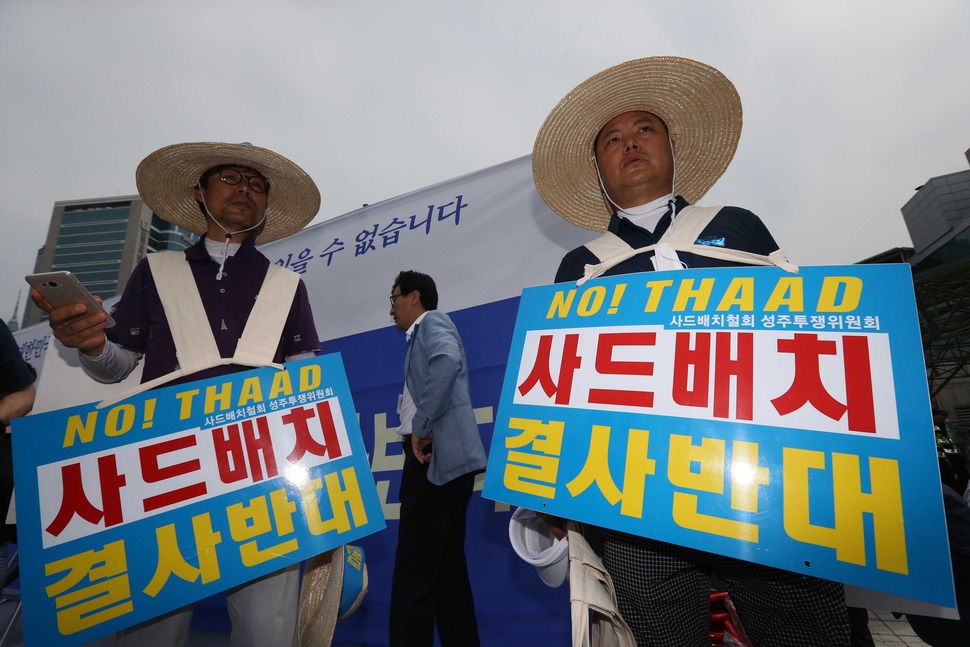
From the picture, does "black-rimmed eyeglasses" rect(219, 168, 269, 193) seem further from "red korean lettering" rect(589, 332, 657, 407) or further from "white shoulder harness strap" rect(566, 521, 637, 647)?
"white shoulder harness strap" rect(566, 521, 637, 647)

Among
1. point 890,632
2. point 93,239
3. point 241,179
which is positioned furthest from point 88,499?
point 93,239

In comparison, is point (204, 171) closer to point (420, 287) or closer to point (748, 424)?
point (420, 287)

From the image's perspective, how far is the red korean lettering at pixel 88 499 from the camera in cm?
98

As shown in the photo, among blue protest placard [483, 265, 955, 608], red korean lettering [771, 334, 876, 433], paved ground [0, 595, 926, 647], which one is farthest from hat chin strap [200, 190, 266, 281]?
paved ground [0, 595, 926, 647]

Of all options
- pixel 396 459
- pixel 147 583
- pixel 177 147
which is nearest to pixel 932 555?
pixel 147 583

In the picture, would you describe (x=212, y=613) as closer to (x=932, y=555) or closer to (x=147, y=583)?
(x=147, y=583)

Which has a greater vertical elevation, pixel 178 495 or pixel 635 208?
pixel 635 208

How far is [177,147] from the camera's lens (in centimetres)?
148

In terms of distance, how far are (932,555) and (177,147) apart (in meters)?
2.06

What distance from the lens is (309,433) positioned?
3.89ft

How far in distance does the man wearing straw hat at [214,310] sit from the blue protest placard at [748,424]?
2.55 ft

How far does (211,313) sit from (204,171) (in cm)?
63

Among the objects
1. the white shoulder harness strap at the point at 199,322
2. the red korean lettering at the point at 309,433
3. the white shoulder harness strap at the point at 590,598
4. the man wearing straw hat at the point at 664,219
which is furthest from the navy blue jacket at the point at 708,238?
the white shoulder harness strap at the point at 199,322

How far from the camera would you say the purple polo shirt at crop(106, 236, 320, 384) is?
1.29 m
